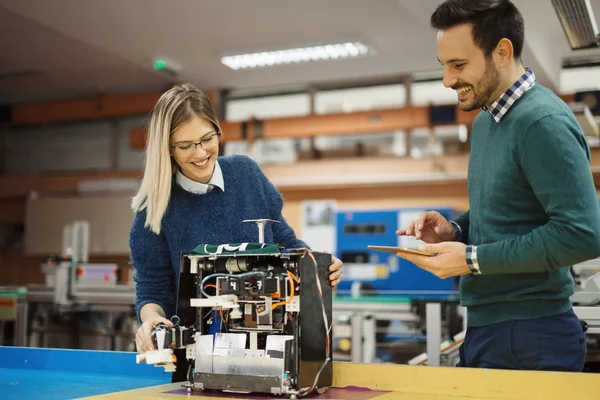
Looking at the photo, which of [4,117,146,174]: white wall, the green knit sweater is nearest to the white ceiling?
[4,117,146,174]: white wall

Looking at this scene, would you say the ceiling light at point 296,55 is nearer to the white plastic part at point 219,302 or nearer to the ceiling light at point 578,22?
the ceiling light at point 578,22

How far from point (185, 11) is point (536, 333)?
15.3 feet

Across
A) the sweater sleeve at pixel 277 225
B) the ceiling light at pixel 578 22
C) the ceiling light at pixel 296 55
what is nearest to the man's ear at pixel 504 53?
the sweater sleeve at pixel 277 225

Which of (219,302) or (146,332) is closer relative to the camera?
(219,302)

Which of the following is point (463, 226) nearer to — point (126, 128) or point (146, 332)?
point (146, 332)

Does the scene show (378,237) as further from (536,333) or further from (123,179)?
(536,333)

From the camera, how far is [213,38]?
238 inches

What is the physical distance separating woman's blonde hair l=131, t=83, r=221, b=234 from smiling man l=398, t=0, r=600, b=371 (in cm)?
71

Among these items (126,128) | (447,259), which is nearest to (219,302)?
(447,259)

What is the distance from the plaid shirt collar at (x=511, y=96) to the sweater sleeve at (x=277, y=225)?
0.70 meters

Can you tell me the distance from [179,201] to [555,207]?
101 centimetres

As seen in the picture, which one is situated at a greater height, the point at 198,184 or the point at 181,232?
the point at 198,184

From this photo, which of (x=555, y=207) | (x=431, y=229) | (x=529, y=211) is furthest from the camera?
(x=431, y=229)

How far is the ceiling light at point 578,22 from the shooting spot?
4.35 m
